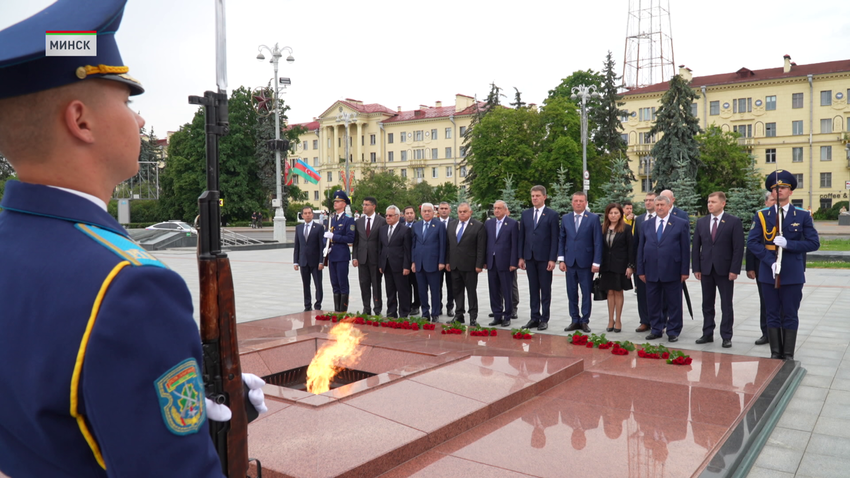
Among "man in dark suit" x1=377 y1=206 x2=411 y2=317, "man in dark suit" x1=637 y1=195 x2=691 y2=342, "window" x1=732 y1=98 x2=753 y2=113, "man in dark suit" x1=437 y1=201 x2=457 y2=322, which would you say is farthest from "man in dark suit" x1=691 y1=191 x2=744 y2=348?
"window" x1=732 y1=98 x2=753 y2=113

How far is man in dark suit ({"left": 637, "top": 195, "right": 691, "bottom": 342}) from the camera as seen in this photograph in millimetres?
8141

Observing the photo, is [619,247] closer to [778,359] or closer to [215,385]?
[778,359]

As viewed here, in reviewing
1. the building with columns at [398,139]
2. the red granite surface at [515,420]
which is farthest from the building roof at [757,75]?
the red granite surface at [515,420]

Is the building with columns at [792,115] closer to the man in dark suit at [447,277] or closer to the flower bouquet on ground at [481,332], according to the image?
the man in dark suit at [447,277]

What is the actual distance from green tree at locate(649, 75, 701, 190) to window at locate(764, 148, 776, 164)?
68.7 feet

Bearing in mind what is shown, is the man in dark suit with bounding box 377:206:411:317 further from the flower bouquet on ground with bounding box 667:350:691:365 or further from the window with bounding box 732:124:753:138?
the window with bounding box 732:124:753:138

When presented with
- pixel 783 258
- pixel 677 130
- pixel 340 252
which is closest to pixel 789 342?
pixel 783 258

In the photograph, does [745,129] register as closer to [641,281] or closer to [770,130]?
[770,130]

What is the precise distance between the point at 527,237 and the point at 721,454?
5.57 metres

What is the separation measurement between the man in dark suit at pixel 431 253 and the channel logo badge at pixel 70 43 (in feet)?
28.5

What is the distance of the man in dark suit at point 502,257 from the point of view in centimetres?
938

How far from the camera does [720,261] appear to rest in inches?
312

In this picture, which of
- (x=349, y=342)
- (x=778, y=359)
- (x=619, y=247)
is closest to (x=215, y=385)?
(x=349, y=342)

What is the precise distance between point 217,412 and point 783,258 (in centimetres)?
723
